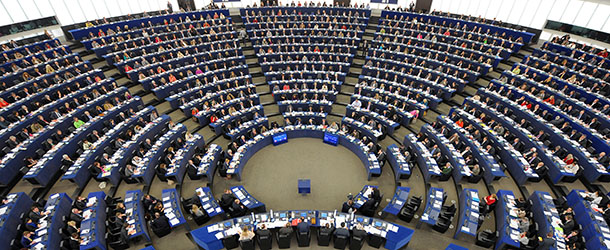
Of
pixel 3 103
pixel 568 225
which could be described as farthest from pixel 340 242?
pixel 3 103

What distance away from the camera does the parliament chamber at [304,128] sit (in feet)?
37.1

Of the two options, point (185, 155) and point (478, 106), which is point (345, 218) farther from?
point (478, 106)

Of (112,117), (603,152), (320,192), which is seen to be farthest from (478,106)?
(112,117)

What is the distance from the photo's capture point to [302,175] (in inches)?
611

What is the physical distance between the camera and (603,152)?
13.0 metres

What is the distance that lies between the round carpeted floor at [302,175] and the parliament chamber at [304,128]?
0.37 feet

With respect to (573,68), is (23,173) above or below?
below

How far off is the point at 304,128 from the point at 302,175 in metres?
3.58

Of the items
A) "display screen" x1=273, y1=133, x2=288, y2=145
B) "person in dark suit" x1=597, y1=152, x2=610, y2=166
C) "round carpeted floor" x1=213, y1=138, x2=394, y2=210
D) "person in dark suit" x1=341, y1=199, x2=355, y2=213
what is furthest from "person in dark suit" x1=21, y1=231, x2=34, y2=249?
"person in dark suit" x1=597, y1=152, x2=610, y2=166

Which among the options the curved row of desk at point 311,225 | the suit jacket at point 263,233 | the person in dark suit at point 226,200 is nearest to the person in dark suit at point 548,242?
the curved row of desk at point 311,225

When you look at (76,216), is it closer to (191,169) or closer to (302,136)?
(191,169)

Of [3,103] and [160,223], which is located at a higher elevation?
[3,103]

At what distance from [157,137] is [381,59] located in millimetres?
17432

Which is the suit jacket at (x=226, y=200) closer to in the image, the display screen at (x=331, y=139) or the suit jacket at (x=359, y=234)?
the suit jacket at (x=359, y=234)
